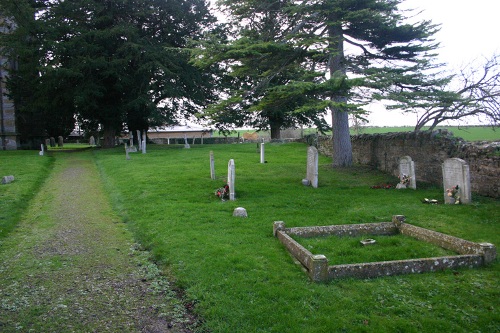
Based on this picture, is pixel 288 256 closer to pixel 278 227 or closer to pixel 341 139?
pixel 278 227

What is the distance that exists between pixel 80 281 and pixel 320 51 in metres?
12.0

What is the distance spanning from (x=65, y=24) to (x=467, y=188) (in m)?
29.4

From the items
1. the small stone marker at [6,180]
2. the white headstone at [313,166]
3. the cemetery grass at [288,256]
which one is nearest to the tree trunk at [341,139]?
the cemetery grass at [288,256]

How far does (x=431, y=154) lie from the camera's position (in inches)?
543

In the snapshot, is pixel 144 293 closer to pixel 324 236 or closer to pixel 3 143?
pixel 324 236

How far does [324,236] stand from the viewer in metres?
7.73

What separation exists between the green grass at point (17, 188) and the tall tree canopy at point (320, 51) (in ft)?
23.1

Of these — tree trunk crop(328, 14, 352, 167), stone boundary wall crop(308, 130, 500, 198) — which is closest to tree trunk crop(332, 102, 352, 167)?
tree trunk crop(328, 14, 352, 167)

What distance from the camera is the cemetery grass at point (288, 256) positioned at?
15.0 ft

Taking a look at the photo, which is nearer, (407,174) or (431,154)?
(407,174)

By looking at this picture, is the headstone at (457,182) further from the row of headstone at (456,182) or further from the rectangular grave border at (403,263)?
the rectangular grave border at (403,263)

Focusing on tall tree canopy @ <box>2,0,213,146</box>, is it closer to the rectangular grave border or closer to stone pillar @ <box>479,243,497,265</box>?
the rectangular grave border

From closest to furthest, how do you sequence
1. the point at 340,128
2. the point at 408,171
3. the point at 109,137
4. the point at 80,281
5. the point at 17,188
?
the point at 80,281
the point at 408,171
the point at 17,188
the point at 340,128
the point at 109,137

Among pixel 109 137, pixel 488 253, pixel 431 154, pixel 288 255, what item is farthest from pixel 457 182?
pixel 109 137
